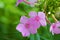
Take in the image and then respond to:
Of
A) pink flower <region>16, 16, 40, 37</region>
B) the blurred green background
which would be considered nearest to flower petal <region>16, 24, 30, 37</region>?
pink flower <region>16, 16, 40, 37</region>

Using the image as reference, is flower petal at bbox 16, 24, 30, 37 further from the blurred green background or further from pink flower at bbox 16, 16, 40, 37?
the blurred green background

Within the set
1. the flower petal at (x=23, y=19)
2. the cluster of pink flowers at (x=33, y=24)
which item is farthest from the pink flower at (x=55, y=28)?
the flower petal at (x=23, y=19)

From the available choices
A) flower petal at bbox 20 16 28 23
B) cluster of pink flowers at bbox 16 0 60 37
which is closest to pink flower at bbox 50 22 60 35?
cluster of pink flowers at bbox 16 0 60 37

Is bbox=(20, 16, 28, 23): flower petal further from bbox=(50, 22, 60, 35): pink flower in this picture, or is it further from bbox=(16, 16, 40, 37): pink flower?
bbox=(50, 22, 60, 35): pink flower

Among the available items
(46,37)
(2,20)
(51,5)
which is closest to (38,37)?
(46,37)

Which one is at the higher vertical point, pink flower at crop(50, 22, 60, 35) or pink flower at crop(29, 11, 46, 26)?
pink flower at crop(29, 11, 46, 26)

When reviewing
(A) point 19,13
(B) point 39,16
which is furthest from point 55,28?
(A) point 19,13

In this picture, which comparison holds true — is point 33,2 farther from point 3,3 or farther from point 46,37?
point 3,3
